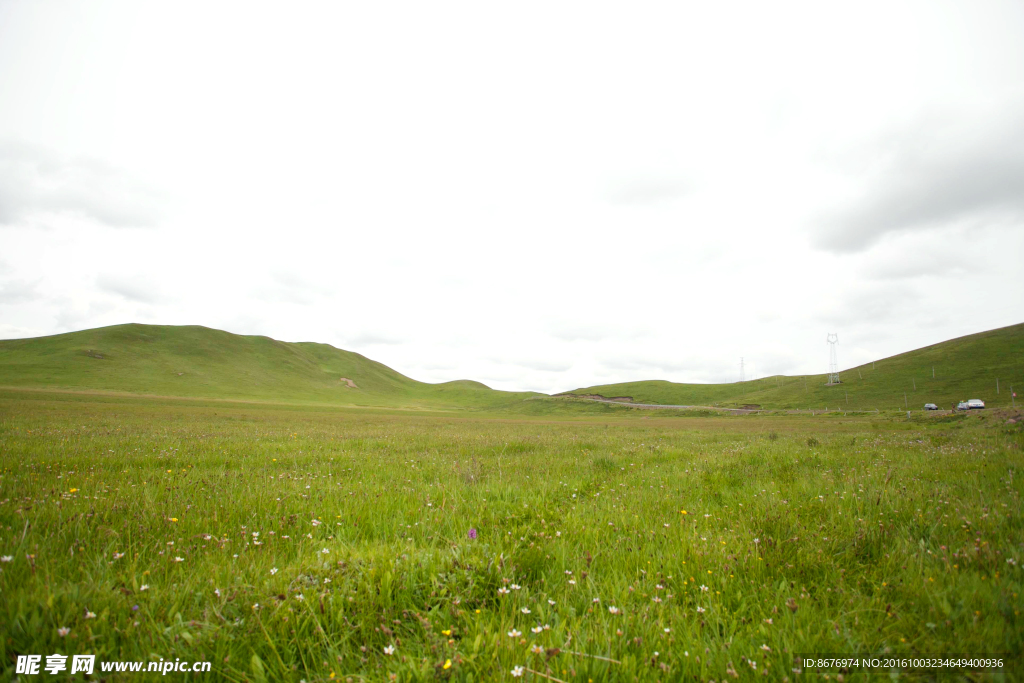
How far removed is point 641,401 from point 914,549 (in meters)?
161

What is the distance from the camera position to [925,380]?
10869 cm

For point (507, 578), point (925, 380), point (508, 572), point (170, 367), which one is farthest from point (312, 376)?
point (925, 380)

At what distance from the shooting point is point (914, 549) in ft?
14.7

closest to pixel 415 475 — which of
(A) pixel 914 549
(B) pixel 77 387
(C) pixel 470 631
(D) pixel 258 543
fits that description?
(D) pixel 258 543

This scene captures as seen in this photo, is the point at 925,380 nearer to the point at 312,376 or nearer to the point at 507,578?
the point at 507,578

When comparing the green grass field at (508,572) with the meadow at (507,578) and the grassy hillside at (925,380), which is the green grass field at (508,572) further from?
the grassy hillside at (925,380)

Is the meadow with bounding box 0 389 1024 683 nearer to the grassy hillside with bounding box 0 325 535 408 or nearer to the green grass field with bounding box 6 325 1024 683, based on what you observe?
the green grass field with bounding box 6 325 1024 683

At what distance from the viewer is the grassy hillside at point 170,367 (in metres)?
112

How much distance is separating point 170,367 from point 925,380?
229230mm

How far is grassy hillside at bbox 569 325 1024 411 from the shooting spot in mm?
94438

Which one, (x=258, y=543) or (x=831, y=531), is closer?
(x=258, y=543)

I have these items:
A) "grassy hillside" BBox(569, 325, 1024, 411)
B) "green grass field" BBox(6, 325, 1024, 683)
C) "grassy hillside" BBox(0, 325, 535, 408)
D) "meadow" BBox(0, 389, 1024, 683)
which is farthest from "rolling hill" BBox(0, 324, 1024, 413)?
"meadow" BBox(0, 389, 1024, 683)

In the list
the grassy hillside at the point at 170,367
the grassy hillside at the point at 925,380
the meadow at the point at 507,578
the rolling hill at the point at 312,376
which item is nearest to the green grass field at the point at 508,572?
the meadow at the point at 507,578

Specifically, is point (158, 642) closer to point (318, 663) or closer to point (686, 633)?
point (318, 663)
